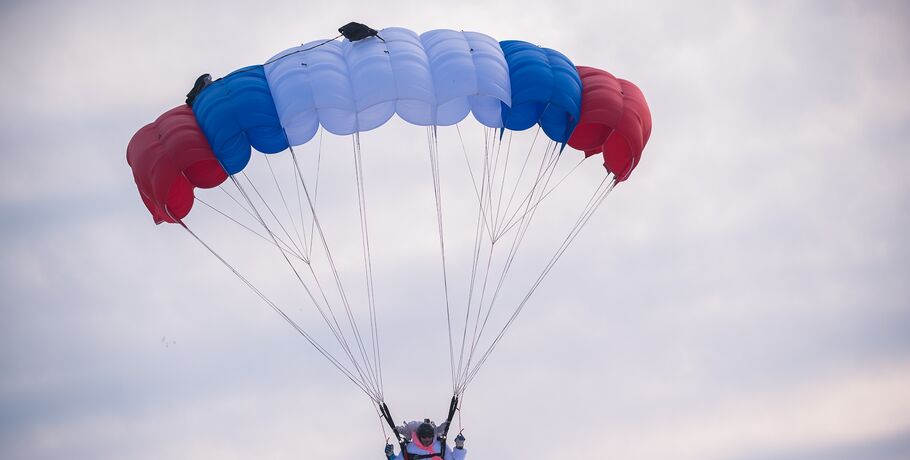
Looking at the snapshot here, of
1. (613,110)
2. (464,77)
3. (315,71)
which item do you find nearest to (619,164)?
(613,110)

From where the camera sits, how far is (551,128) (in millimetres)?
26969

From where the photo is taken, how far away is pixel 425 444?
24.9m

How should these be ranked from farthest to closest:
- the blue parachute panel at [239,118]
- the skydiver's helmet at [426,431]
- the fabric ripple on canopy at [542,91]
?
the fabric ripple on canopy at [542,91]
the blue parachute panel at [239,118]
the skydiver's helmet at [426,431]

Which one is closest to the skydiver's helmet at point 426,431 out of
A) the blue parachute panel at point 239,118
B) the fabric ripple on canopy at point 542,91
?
the blue parachute panel at point 239,118

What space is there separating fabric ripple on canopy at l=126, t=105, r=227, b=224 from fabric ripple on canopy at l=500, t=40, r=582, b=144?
5.30m

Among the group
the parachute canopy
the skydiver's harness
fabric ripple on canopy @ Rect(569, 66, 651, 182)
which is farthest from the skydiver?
fabric ripple on canopy @ Rect(569, 66, 651, 182)

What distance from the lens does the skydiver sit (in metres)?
24.8

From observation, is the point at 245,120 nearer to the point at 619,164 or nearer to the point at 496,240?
the point at 496,240

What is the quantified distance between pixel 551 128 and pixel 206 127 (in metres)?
5.98

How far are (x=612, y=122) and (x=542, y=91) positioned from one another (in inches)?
57.6

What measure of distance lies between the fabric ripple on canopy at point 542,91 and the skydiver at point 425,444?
5609 millimetres

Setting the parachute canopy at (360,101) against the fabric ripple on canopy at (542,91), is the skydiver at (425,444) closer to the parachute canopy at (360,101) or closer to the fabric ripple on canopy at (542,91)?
the parachute canopy at (360,101)

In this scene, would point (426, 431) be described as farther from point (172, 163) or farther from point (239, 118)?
point (172, 163)

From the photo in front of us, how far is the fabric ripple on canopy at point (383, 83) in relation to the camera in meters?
25.4
